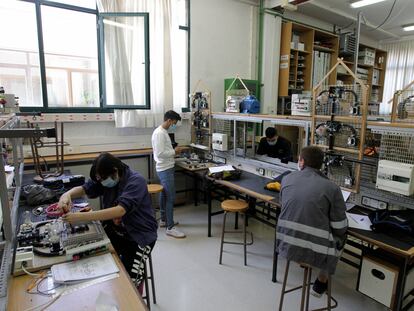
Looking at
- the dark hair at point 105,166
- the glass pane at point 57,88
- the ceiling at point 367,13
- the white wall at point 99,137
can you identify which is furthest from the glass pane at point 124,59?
the ceiling at point 367,13

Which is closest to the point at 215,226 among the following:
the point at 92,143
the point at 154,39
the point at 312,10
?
the point at 92,143

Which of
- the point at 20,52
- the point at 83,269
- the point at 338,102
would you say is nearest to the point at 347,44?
the point at 338,102

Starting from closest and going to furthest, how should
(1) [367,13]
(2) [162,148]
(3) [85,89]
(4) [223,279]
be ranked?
(4) [223,279]
(2) [162,148]
(3) [85,89]
(1) [367,13]

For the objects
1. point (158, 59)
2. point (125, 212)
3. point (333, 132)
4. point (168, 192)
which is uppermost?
point (158, 59)

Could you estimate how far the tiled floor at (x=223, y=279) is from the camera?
2305 millimetres

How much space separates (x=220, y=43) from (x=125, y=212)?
4.04 metres

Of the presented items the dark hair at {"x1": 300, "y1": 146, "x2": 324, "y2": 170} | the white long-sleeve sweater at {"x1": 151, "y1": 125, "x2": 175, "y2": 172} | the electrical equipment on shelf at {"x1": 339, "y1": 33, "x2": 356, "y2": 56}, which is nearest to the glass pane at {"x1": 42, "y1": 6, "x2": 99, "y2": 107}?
the white long-sleeve sweater at {"x1": 151, "y1": 125, "x2": 175, "y2": 172}

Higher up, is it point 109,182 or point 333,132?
point 333,132

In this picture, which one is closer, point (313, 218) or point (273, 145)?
point (313, 218)

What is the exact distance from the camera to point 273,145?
3822mm

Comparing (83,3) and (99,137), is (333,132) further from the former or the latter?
(83,3)

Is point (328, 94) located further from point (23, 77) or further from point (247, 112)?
point (23, 77)

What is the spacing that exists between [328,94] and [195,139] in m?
2.43

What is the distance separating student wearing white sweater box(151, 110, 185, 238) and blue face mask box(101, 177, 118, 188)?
1569 mm
